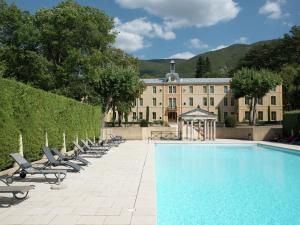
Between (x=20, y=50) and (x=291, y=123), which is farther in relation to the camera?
(x=20, y=50)

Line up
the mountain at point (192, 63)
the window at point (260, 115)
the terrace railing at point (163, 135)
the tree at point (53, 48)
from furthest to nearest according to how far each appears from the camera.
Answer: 1. the mountain at point (192, 63)
2. the window at point (260, 115)
3. the terrace railing at point (163, 135)
4. the tree at point (53, 48)

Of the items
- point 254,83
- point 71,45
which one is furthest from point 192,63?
point 71,45

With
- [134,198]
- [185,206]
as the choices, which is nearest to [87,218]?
[134,198]

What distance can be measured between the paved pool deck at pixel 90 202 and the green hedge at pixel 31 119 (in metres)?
1.54

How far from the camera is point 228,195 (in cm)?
990

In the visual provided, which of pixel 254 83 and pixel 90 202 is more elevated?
pixel 254 83

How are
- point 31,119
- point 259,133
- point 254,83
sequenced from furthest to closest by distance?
point 254,83, point 259,133, point 31,119

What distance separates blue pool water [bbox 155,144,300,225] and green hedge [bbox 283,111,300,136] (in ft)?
49.6

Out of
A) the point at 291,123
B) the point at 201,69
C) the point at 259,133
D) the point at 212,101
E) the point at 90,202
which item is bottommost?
the point at 90,202

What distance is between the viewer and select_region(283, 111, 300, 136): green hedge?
30375mm

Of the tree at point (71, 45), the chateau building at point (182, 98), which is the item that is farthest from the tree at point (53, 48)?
the chateau building at point (182, 98)

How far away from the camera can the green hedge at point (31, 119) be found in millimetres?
11273

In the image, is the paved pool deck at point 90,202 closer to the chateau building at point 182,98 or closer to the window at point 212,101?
the chateau building at point 182,98

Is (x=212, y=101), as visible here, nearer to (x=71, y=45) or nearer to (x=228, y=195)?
(x=71, y=45)
